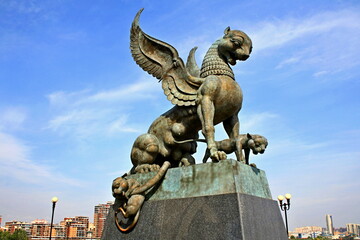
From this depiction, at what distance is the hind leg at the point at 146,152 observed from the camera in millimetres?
5645

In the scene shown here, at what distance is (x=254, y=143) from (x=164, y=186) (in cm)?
159

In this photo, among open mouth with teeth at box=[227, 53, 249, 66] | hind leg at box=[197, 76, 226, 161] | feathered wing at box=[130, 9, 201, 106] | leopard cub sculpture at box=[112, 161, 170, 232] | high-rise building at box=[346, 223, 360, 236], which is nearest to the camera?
leopard cub sculpture at box=[112, 161, 170, 232]

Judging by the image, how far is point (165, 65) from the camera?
629 centimetres

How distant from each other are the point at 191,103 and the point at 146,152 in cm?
119

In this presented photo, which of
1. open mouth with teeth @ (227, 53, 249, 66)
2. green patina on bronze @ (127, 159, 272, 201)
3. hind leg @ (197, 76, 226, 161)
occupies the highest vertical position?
open mouth with teeth @ (227, 53, 249, 66)

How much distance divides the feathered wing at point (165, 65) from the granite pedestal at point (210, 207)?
1.46 metres

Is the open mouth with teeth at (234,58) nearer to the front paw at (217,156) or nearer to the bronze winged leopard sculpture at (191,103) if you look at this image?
the bronze winged leopard sculpture at (191,103)

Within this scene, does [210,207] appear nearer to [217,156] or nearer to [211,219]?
[211,219]

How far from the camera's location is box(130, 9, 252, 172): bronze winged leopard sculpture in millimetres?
5445

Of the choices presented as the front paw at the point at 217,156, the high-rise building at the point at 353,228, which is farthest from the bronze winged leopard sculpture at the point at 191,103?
the high-rise building at the point at 353,228

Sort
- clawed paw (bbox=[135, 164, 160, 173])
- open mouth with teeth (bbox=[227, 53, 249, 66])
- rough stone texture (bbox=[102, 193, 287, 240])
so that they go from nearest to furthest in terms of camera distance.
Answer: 1. rough stone texture (bbox=[102, 193, 287, 240])
2. clawed paw (bbox=[135, 164, 160, 173])
3. open mouth with teeth (bbox=[227, 53, 249, 66])

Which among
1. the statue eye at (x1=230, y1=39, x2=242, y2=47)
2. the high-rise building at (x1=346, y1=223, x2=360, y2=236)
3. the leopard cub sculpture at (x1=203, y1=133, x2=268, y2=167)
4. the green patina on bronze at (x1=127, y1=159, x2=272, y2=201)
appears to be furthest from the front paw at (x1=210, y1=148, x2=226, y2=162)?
the high-rise building at (x1=346, y1=223, x2=360, y2=236)

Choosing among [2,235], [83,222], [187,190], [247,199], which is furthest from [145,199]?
[83,222]

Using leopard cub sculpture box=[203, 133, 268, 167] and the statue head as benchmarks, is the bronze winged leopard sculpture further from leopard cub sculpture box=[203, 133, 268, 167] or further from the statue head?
leopard cub sculpture box=[203, 133, 268, 167]
